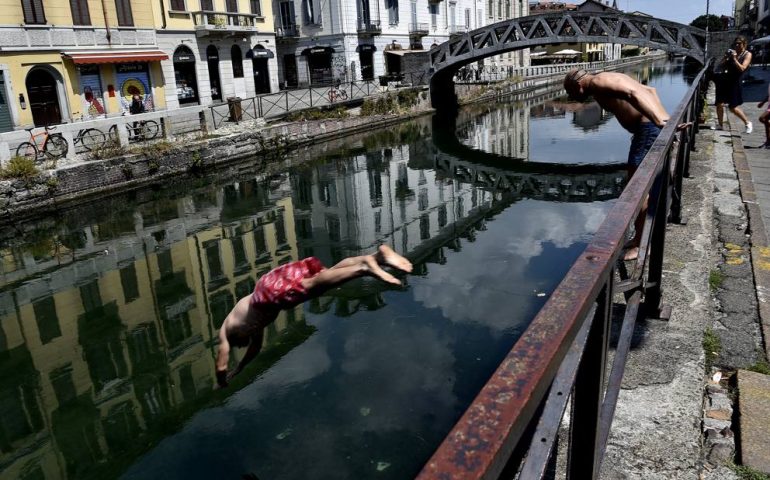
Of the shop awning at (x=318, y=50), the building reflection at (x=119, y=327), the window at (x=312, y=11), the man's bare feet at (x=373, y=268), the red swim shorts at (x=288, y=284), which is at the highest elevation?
the window at (x=312, y=11)

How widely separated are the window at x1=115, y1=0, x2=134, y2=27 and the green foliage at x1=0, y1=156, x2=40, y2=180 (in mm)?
11417

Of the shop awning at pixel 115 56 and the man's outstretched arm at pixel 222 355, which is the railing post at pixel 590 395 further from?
the shop awning at pixel 115 56

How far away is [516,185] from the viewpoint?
1491cm


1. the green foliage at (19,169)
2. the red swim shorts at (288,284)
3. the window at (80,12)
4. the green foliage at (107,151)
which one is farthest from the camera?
the window at (80,12)

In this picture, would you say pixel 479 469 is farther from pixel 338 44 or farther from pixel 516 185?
pixel 338 44

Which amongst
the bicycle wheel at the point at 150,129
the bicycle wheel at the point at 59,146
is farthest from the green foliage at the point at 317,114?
the bicycle wheel at the point at 59,146

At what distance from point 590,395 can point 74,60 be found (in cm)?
2323

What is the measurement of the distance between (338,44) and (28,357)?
29693 millimetres

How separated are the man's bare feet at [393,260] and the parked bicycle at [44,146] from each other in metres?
14.3

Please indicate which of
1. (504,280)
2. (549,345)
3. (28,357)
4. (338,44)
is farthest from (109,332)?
(338,44)

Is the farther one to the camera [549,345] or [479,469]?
[549,345]

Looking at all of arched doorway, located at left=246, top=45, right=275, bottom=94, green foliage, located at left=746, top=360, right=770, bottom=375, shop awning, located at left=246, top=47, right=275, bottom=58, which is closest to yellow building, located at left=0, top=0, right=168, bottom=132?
shop awning, located at left=246, top=47, right=275, bottom=58

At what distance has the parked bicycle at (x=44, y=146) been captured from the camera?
14.3m

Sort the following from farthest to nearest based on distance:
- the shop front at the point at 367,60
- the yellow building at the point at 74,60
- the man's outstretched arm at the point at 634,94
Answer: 1. the shop front at the point at 367,60
2. the yellow building at the point at 74,60
3. the man's outstretched arm at the point at 634,94
